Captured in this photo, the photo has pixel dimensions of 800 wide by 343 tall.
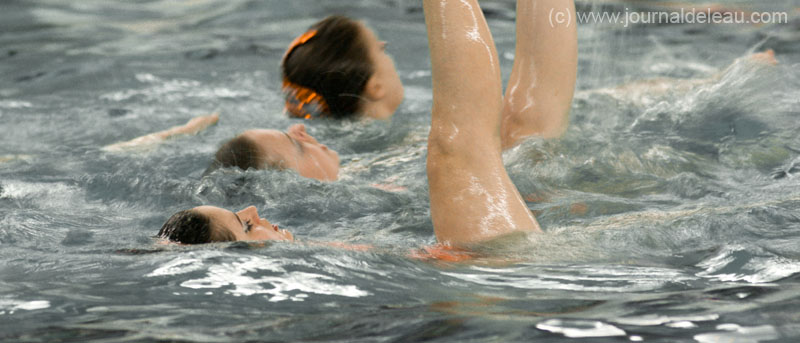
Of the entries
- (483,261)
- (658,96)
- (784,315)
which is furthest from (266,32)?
(784,315)

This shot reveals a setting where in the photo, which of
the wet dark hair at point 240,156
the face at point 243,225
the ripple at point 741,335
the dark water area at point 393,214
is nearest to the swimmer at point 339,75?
the dark water area at point 393,214

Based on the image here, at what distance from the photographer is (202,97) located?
6.08m

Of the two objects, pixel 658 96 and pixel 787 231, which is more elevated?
pixel 658 96

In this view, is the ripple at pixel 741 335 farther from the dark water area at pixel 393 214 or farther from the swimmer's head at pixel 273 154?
the swimmer's head at pixel 273 154

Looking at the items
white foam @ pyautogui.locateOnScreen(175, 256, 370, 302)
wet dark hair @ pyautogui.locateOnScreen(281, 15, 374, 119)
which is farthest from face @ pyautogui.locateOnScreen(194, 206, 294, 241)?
wet dark hair @ pyautogui.locateOnScreen(281, 15, 374, 119)

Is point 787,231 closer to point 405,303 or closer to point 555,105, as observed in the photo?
point 555,105

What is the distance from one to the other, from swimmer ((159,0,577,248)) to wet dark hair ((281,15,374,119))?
6.45ft

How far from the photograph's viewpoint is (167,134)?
Answer: 472cm

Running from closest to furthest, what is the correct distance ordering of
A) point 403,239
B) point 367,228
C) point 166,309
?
point 166,309, point 403,239, point 367,228

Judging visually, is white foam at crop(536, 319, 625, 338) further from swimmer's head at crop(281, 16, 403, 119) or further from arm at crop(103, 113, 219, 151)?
arm at crop(103, 113, 219, 151)

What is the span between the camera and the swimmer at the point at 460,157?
94.4 inches

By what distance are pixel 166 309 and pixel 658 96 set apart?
134 inches

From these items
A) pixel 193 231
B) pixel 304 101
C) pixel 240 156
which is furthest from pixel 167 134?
pixel 193 231

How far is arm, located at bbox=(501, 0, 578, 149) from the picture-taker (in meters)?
3.37
